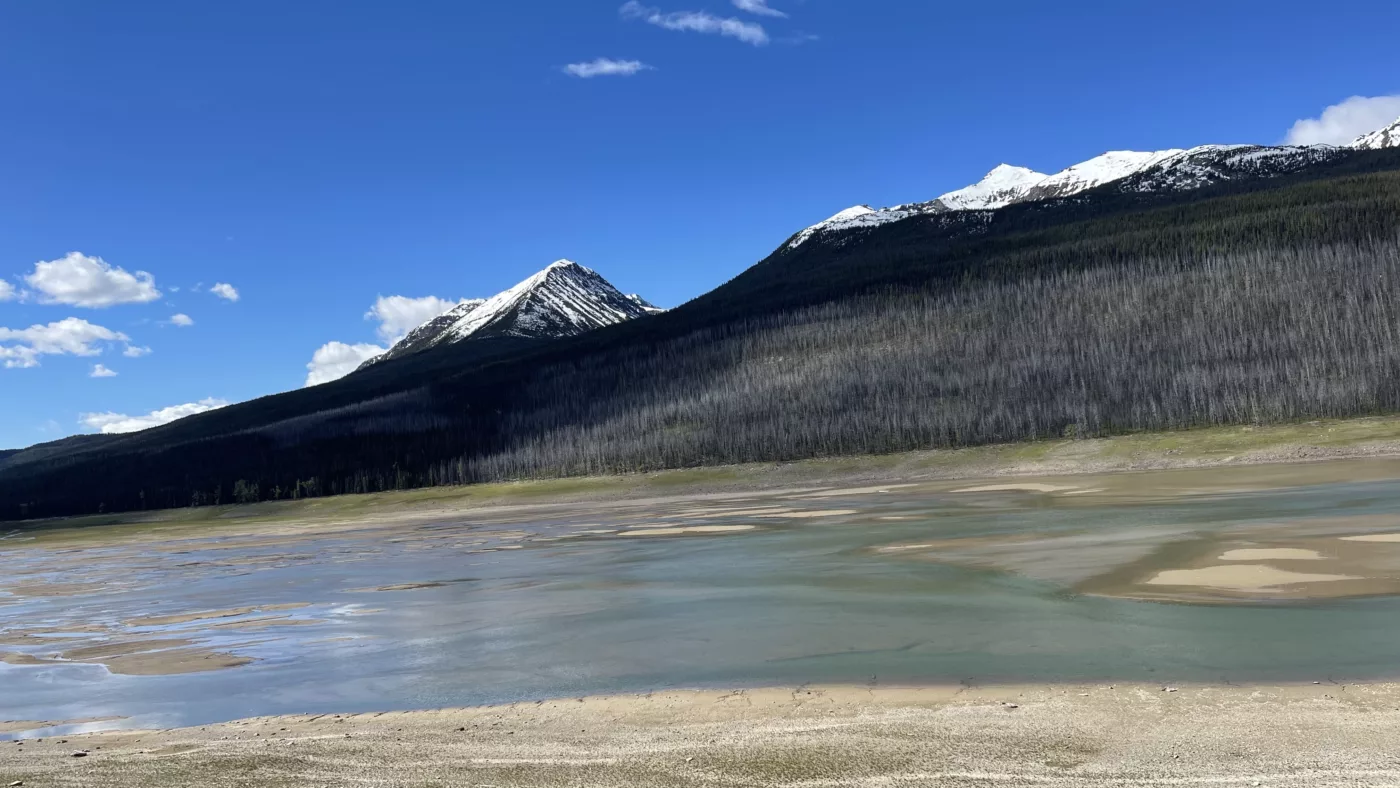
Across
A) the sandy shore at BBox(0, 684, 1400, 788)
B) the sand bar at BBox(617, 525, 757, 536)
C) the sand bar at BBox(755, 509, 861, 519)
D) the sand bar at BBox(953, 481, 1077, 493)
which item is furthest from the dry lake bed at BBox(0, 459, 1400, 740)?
the sand bar at BBox(953, 481, 1077, 493)

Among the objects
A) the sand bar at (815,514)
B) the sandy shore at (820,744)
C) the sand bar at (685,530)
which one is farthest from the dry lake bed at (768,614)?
the sand bar at (815,514)

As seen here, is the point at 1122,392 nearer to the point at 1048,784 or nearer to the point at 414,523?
the point at 414,523

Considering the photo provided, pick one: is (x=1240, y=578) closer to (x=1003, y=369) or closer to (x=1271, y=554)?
(x=1271, y=554)

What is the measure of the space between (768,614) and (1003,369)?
392 feet

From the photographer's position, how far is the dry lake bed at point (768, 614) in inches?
681

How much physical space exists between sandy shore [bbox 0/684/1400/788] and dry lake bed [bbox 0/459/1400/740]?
4.49ft

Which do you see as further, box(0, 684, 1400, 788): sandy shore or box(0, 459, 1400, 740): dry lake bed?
box(0, 459, 1400, 740): dry lake bed

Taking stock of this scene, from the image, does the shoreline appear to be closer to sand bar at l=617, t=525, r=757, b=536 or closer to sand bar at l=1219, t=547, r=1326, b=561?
sand bar at l=1219, t=547, r=1326, b=561

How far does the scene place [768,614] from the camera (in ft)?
79.8

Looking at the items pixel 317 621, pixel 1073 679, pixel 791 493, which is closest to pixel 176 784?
pixel 1073 679

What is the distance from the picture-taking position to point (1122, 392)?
388 ft

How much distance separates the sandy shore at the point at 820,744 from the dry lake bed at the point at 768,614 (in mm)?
1368

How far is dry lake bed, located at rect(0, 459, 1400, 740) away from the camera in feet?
56.7

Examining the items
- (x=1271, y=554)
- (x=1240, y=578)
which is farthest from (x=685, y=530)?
(x=1240, y=578)
